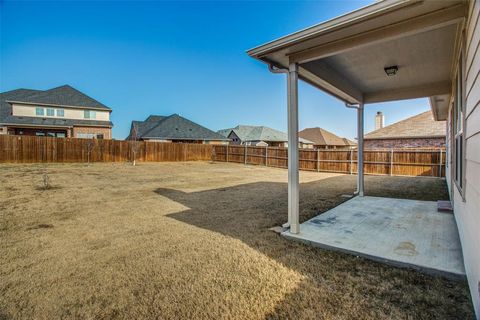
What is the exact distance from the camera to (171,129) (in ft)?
90.3

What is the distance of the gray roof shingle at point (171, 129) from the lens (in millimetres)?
26547

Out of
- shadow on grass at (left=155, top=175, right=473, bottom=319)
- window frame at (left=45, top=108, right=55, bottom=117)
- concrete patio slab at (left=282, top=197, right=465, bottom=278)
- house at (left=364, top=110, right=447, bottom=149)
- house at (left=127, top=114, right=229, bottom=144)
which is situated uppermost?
window frame at (left=45, top=108, right=55, bottom=117)

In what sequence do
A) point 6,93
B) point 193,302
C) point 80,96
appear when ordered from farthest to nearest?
1. point 80,96
2. point 6,93
3. point 193,302

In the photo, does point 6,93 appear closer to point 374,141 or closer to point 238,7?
point 238,7

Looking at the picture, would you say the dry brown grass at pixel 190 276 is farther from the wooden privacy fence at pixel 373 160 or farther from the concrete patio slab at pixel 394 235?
the wooden privacy fence at pixel 373 160

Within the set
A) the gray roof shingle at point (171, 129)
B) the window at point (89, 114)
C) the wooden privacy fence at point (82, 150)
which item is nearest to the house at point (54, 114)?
the window at point (89, 114)

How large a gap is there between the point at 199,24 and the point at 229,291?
47.0ft

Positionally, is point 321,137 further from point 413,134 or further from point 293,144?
point 293,144

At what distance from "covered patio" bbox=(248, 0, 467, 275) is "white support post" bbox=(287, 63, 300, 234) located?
15 mm

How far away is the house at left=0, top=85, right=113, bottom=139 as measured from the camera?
19.8 metres

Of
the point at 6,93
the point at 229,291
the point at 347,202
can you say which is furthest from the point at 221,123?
the point at 229,291

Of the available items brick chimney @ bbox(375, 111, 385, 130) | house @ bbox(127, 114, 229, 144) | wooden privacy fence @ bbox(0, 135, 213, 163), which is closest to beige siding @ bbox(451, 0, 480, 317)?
wooden privacy fence @ bbox(0, 135, 213, 163)

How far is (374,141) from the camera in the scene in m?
17.8

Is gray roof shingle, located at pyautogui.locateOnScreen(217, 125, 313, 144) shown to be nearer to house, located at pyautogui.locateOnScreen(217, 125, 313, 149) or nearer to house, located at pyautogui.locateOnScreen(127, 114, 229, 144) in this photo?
house, located at pyautogui.locateOnScreen(217, 125, 313, 149)
